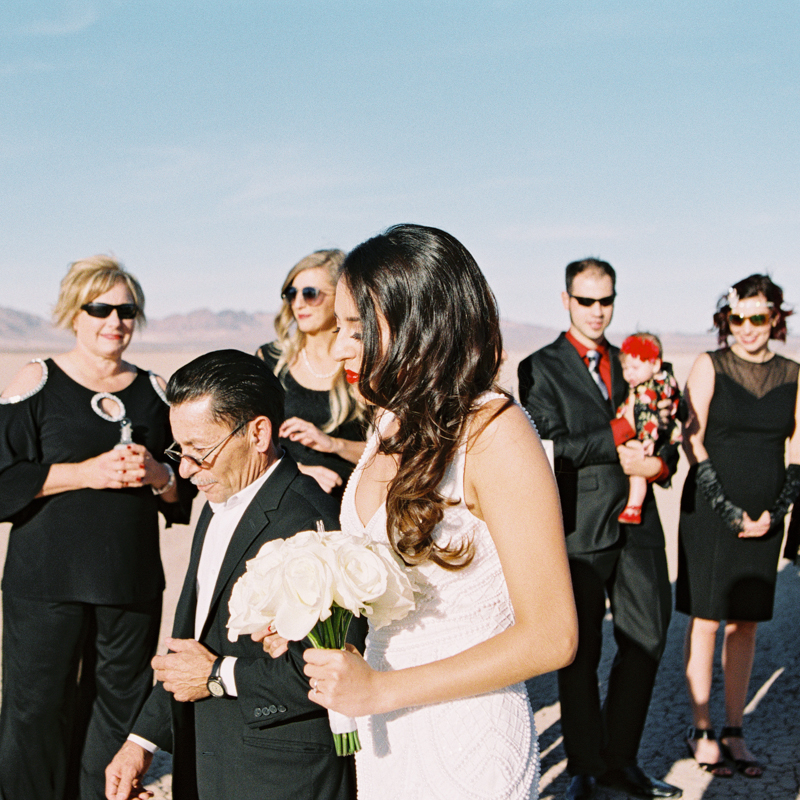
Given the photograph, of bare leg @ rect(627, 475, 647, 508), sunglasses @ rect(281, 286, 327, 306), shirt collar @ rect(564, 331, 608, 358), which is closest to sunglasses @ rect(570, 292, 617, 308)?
shirt collar @ rect(564, 331, 608, 358)

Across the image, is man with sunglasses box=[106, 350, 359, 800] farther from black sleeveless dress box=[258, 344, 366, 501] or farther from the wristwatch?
black sleeveless dress box=[258, 344, 366, 501]

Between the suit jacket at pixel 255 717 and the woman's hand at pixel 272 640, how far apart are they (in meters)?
0.30

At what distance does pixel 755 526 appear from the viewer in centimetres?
531

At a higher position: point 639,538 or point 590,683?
point 639,538

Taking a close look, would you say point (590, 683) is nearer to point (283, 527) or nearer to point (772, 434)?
point (772, 434)

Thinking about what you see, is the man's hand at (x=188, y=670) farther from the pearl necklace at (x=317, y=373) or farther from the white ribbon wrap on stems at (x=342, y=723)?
the pearl necklace at (x=317, y=373)

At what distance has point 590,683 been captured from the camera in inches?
196

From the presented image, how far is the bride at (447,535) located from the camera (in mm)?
1885

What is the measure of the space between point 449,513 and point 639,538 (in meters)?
3.28

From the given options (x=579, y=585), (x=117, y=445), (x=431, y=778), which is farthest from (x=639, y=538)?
(x=431, y=778)

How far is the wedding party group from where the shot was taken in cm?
198

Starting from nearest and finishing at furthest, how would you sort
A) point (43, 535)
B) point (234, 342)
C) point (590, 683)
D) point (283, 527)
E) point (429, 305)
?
point (429, 305) < point (283, 527) < point (43, 535) < point (590, 683) < point (234, 342)

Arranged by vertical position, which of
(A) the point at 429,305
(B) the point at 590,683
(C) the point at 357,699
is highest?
(A) the point at 429,305

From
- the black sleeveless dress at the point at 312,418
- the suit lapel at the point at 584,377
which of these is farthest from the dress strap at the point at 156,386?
the suit lapel at the point at 584,377
